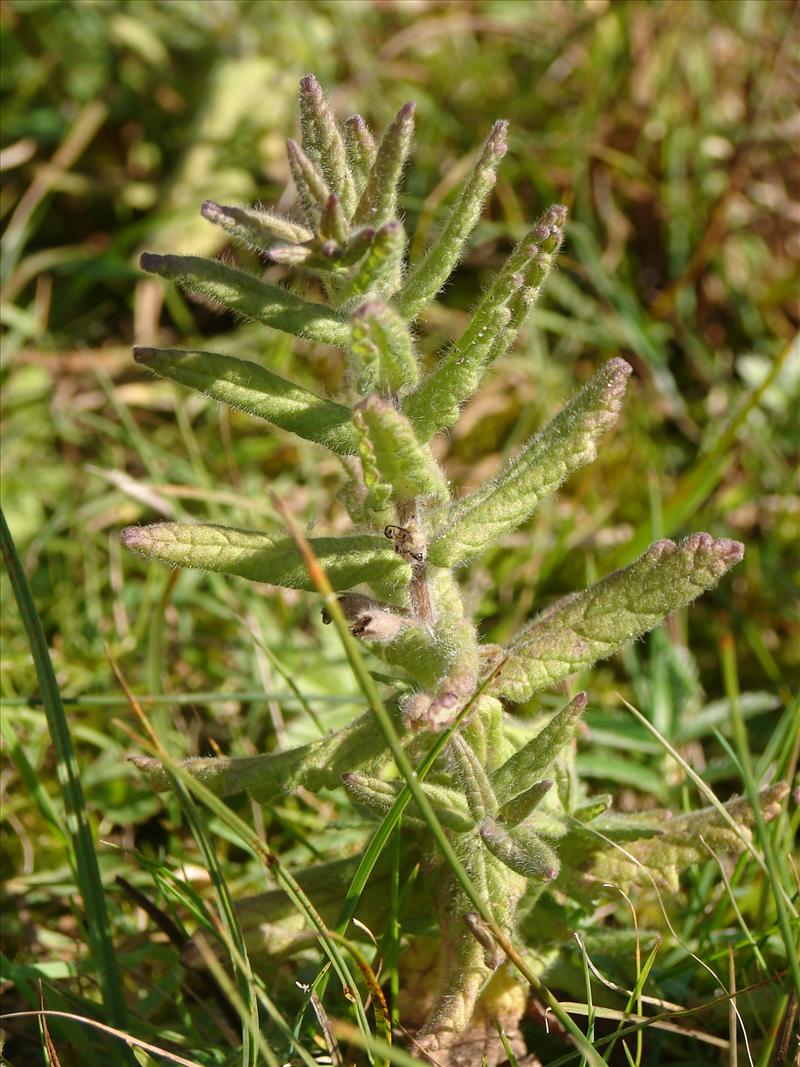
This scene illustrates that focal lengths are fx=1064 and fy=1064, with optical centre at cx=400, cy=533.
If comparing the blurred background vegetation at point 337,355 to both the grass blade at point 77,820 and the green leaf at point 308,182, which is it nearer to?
the grass blade at point 77,820

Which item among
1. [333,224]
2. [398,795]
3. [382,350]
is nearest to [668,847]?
[398,795]

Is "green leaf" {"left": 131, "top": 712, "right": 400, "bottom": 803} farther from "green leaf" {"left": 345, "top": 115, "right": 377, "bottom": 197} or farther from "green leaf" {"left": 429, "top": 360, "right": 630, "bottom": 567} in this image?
"green leaf" {"left": 345, "top": 115, "right": 377, "bottom": 197}

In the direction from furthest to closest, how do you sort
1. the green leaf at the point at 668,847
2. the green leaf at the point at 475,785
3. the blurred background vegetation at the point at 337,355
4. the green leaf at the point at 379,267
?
the blurred background vegetation at the point at 337,355 < the green leaf at the point at 668,847 < the green leaf at the point at 475,785 < the green leaf at the point at 379,267

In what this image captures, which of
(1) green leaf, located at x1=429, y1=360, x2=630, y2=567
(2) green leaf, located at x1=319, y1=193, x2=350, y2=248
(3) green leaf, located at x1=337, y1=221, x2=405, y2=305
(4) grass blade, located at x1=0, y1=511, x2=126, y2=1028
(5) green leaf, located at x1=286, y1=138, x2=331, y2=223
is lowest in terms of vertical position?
(4) grass blade, located at x1=0, y1=511, x2=126, y2=1028

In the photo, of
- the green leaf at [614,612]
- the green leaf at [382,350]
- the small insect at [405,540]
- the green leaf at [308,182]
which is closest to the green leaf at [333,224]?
the green leaf at [308,182]

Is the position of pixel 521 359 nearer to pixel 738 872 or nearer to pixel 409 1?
pixel 409 1

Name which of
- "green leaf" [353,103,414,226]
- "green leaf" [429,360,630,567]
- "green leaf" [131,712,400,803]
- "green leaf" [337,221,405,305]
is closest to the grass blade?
"green leaf" [131,712,400,803]
